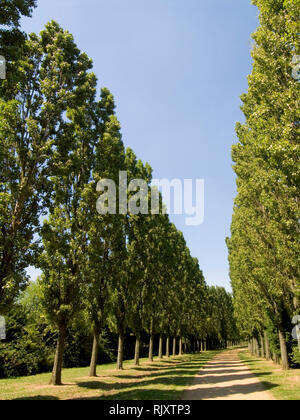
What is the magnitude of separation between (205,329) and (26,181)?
57672 millimetres

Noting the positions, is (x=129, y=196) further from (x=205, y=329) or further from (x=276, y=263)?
(x=205, y=329)

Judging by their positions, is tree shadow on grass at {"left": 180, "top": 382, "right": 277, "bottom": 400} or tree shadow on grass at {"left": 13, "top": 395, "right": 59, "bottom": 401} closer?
tree shadow on grass at {"left": 13, "top": 395, "right": 59, "bottom": 401}

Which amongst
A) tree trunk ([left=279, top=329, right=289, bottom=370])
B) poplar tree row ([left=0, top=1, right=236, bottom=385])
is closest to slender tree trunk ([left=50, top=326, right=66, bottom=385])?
poplar tree row ([left=0, top=1, right=236, bottom=385])

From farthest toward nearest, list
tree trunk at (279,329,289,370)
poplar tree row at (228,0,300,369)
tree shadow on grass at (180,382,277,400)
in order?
tree trunk at (279,329,289,370) → poplar tree row at (228,0,300,369) → tree shadow on grass at (180,382,277,400)

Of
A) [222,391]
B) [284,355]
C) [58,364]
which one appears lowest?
[284,355]

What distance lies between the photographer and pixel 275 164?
11.7 m

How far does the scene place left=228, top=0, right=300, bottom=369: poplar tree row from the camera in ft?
37.0

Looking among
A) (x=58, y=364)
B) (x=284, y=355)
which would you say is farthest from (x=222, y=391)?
(x=284, y=355)

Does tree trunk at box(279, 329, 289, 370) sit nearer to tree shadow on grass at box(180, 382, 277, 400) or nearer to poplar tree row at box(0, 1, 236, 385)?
tree shadow on grass at box(180, 382, 277, 400)

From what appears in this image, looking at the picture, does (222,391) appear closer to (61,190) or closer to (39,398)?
(39,398)

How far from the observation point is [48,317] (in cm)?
1438

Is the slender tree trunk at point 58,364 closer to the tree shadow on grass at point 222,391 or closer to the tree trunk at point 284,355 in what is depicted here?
the tree shadow on grass at point 222,391

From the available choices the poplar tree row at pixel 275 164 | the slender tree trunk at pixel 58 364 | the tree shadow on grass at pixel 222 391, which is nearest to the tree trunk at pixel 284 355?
the poplar tree row at pixel 275 164
